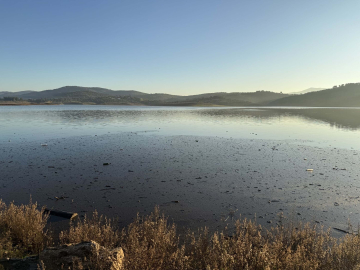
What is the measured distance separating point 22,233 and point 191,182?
19.1ft

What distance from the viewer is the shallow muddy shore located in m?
7.07

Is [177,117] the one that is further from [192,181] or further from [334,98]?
[334,98]

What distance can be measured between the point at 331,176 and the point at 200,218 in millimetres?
Result: 7050

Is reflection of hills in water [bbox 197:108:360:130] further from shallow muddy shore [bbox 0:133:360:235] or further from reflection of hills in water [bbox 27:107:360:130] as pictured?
shallow muddy shore [bbox 0:133:360:235]

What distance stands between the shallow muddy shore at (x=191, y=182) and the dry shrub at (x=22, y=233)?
1.51 meters

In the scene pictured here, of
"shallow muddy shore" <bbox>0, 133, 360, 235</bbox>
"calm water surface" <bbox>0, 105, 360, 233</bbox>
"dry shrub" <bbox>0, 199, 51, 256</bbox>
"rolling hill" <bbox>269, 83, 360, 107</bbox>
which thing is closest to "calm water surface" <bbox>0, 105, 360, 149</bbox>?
"calm water surface" <bbox>0, 105, 360, 233</bbox>

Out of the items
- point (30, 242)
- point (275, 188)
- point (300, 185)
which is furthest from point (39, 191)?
point (300, 185)

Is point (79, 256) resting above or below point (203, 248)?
above

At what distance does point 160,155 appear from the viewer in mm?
14211

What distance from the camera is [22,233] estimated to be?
5387 mm

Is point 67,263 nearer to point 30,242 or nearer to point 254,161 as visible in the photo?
point 30,242

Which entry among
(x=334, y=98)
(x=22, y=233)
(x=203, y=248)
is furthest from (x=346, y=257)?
(x=334, y=98)

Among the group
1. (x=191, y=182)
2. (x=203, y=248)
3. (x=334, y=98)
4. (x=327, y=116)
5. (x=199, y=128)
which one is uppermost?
(x=334, y=98)

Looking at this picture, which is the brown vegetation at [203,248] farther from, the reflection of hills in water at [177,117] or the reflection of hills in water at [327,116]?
the reflection of hills in water at [327,116]
